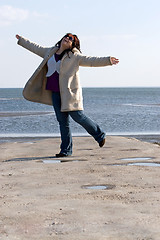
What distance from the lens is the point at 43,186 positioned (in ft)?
16.0

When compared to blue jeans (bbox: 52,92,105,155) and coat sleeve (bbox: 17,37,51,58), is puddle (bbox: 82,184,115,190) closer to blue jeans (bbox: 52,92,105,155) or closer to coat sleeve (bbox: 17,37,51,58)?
blue jeans (bbox: 52,92,105,155)

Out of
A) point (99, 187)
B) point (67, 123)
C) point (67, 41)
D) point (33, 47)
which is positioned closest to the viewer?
point (99, 187)

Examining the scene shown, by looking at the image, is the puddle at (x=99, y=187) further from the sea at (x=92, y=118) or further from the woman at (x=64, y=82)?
the sea at (x=92, y=118)

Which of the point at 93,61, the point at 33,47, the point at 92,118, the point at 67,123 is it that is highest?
the point at 33,47

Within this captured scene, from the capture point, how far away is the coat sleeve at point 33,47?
7.18 metres

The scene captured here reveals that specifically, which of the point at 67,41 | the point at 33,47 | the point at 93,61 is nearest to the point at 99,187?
the point at 93,61

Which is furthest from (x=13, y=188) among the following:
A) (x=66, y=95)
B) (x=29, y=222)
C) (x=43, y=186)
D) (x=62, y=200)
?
(x=66, y=95)

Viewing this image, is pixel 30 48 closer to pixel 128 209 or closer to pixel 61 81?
pixel 61 81

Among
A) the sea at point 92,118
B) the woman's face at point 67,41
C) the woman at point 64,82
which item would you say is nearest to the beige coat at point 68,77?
the woman at point 64,82

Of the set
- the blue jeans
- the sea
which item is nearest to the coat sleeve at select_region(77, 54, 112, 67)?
the blue jeans

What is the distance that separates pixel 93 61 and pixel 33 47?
1034 mm

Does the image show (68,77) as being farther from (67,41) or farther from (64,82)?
(67,41)

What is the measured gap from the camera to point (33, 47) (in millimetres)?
7254

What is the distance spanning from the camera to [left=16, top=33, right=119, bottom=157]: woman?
6.75 metres
